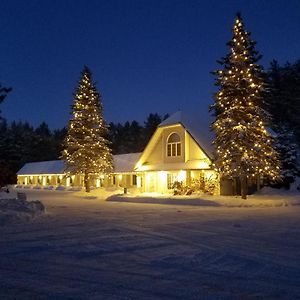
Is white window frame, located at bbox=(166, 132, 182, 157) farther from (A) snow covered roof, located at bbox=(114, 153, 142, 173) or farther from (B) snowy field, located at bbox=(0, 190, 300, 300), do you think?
(B) snowy field, located at bbox=(0, 190, 300, 300)

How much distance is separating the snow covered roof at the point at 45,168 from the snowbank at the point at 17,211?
156 ft

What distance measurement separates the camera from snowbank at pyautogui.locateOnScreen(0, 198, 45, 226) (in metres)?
16.8

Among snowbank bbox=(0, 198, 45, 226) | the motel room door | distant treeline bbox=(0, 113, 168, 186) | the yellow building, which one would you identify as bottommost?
snowbank bbox=(0, 198, 45, 226)

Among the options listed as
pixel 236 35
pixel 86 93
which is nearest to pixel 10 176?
pixel 236 35

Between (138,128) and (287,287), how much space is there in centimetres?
9423

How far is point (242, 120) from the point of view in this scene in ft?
98.5

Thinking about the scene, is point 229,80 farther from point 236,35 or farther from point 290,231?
point 290,231

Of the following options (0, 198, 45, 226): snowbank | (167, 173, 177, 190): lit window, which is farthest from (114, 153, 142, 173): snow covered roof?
(0, 198, 45, 226): snowbank

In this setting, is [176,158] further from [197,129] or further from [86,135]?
[86,135]

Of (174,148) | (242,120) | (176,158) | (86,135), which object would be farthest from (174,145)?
(86,135)

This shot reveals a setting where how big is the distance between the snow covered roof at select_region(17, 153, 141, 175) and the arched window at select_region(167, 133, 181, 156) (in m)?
12.2

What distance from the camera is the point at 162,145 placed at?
40.7m

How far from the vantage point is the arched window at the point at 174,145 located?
38938mm

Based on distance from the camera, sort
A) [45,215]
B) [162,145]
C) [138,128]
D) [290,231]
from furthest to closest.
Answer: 1. [138,128]
2. [162,145]
3. [45,215]
4. [290,231]
